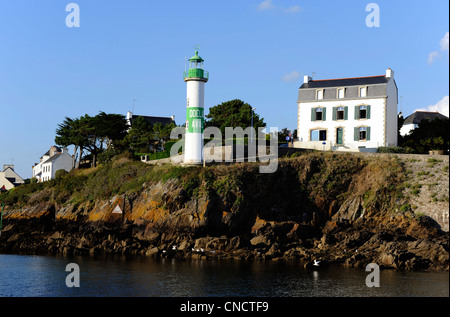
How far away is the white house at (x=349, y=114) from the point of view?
58.2 metres

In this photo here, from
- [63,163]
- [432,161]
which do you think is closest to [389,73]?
[432,161]

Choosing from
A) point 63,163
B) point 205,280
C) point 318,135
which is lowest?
point 205,280

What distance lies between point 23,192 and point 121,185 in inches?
629

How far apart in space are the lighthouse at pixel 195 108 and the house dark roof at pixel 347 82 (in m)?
14.7

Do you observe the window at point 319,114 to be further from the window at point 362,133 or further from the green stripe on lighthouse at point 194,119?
the green stripe on lighthouse at point 194,119

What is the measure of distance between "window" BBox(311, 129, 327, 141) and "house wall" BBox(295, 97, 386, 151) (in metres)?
0.37

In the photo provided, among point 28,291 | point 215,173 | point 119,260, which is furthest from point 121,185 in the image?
point 28,291

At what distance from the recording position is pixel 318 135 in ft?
199

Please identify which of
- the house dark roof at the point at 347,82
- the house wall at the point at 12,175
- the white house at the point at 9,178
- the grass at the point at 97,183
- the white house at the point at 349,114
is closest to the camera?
the grass at the point at 97,183

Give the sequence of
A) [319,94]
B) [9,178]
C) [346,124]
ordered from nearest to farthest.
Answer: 1. [346,124]
2. [319,94]
3. [9,178]

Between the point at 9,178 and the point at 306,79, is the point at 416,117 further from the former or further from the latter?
the point at 9,178

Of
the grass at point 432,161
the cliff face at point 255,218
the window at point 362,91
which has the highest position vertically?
the window at point 362,91

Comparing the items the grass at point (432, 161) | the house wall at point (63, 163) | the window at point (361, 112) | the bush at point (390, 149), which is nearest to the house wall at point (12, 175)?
the house wall at point (63, 163)

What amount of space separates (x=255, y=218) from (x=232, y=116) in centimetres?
2697
